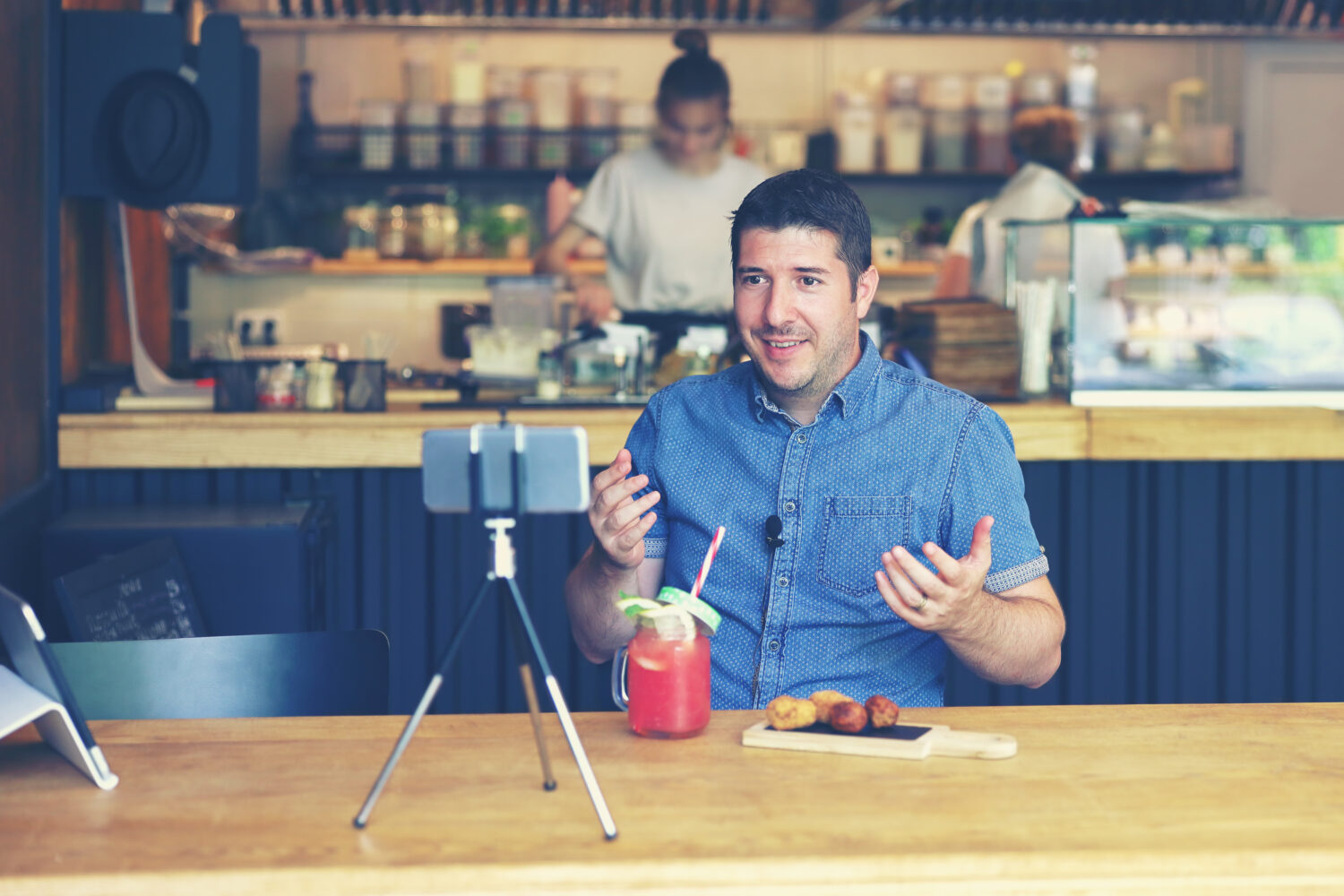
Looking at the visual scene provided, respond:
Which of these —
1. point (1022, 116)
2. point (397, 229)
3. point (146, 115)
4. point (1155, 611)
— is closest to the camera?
point (146, 115)

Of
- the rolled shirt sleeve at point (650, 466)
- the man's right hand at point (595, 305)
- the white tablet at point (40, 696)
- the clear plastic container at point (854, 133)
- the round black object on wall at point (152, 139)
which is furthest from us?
the clear plastic container at point (854, 133)

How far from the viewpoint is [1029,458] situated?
294cm

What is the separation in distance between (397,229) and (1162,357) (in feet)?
10.7

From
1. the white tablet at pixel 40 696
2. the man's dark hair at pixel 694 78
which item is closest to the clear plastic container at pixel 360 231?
the man's dark hair at pixel 694 78

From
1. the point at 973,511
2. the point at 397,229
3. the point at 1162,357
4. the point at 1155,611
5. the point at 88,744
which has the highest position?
the point at 397,229

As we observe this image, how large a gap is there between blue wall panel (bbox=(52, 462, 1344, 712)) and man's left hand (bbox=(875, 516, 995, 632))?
1.57m

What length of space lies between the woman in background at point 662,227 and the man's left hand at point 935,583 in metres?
2.38

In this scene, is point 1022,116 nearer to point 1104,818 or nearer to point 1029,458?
point 1029,458

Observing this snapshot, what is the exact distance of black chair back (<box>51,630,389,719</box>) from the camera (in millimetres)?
1669

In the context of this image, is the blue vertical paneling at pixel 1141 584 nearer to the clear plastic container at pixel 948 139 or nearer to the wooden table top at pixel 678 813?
the wooden table top at pixel 678 813

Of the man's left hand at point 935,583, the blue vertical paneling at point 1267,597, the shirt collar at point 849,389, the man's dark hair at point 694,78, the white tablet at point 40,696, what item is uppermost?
the man's dark hair at point 694,78

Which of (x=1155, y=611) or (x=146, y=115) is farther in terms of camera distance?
(x=1155, y=611)

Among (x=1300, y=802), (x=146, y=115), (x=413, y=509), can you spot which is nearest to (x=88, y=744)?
(x=1300, y=802)

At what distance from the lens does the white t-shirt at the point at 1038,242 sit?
10.1ft
